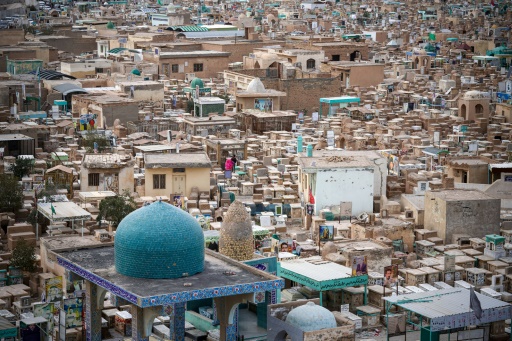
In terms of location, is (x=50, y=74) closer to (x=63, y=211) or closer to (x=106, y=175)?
A: (x=106, y=175)

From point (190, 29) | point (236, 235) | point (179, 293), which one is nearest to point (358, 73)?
point (190, 29)

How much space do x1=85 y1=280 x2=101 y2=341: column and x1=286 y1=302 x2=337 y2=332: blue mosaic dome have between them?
2.75 metres

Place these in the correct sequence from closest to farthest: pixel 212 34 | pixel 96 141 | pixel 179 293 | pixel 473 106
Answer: pixel 179 293 < pixel 96 141 < pixel 473 106 < pixel 212 34

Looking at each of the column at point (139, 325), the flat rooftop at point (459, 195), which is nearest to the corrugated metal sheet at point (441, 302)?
the column at point (139, 325)

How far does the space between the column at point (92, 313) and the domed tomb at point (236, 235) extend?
6.77ft

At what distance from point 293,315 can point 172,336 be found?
176cm

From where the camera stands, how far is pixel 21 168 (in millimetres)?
27047

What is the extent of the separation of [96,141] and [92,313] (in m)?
14.4

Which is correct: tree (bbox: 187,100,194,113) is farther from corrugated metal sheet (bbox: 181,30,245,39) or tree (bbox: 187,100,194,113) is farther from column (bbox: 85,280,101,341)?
column (bbox: 85,280,101,341)

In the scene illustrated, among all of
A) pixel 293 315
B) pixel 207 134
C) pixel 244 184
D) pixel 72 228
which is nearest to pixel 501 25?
pixel 207 134

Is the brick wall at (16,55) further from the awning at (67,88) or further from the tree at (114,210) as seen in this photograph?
the tree at (114,210)

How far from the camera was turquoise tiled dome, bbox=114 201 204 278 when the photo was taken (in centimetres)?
1552

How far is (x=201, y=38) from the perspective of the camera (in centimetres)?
5462

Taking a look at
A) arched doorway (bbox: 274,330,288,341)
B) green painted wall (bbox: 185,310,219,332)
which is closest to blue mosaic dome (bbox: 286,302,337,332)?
arched doorway (bbox: 274,330,288,341)
